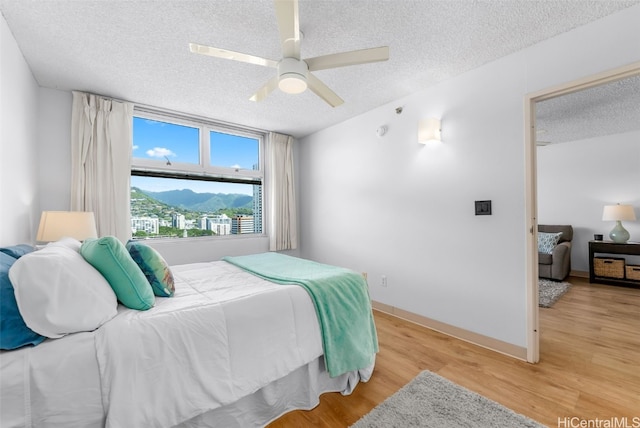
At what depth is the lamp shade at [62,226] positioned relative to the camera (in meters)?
2.15

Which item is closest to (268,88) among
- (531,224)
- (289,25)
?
(289,25)

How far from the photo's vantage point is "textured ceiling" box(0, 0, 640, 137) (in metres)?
1.75

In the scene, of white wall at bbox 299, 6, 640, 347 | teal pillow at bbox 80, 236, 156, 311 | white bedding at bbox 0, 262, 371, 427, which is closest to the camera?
white bedding at bbox 0, 262, 371, 427

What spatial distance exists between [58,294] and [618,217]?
6.67 metres

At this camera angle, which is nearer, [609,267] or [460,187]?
[460,187]

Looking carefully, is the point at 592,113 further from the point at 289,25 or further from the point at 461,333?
the point at 289,25

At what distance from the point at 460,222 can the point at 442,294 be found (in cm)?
76

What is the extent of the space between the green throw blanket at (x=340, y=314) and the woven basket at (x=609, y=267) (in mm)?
4864

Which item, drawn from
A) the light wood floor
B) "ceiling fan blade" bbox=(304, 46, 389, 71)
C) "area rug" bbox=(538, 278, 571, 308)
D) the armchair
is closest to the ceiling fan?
"ceiling fan blade" bbox=(304, 46, 389, 71)

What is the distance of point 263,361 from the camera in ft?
4.79

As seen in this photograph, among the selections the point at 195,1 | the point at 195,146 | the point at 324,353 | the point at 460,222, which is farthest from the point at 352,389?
the point at 195,146

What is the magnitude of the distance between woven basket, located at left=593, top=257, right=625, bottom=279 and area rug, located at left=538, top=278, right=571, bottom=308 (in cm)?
59

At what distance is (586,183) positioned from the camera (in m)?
4.90

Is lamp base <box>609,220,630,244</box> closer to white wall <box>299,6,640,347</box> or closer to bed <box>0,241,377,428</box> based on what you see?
white wall <box>299,6,640,347</box>
